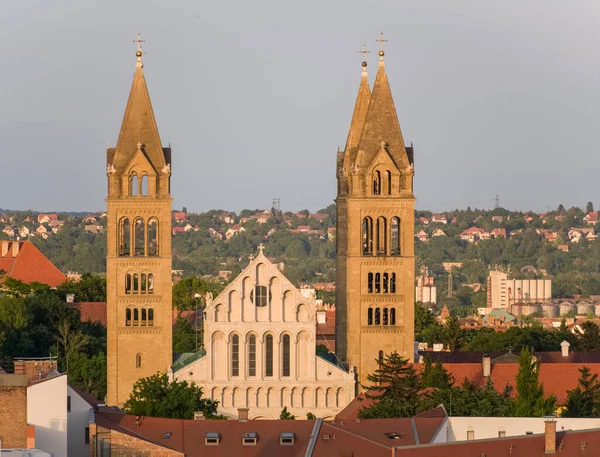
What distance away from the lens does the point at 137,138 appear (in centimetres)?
10725

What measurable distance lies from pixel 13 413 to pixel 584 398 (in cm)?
3662

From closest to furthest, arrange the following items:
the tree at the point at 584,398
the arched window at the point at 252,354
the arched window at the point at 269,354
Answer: the tree at the point at 584,398
the arched window at the point at 252,354
the arched window at the point at 269,354

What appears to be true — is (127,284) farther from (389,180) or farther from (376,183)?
(389,180)

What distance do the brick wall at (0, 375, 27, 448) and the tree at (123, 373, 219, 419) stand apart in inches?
757

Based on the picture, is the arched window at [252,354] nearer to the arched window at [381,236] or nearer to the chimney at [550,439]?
the arched window at [381,236]

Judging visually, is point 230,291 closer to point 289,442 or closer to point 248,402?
point 248,402

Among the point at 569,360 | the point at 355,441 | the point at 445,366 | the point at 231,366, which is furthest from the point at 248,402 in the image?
the point at 355,441

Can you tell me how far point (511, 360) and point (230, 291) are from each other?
50.3 feet

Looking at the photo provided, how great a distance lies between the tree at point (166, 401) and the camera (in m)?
91.3

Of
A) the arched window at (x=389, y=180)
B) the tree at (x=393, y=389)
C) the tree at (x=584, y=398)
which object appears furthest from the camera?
the arched window at (x=389, y=180)

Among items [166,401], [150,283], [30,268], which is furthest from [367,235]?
[30,268]

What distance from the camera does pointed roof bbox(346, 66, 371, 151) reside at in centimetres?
11025

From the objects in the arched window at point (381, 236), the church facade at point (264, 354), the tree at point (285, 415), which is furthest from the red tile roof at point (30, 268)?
the tree at point (285, 415)

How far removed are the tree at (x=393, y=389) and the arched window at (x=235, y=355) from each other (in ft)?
18.7
